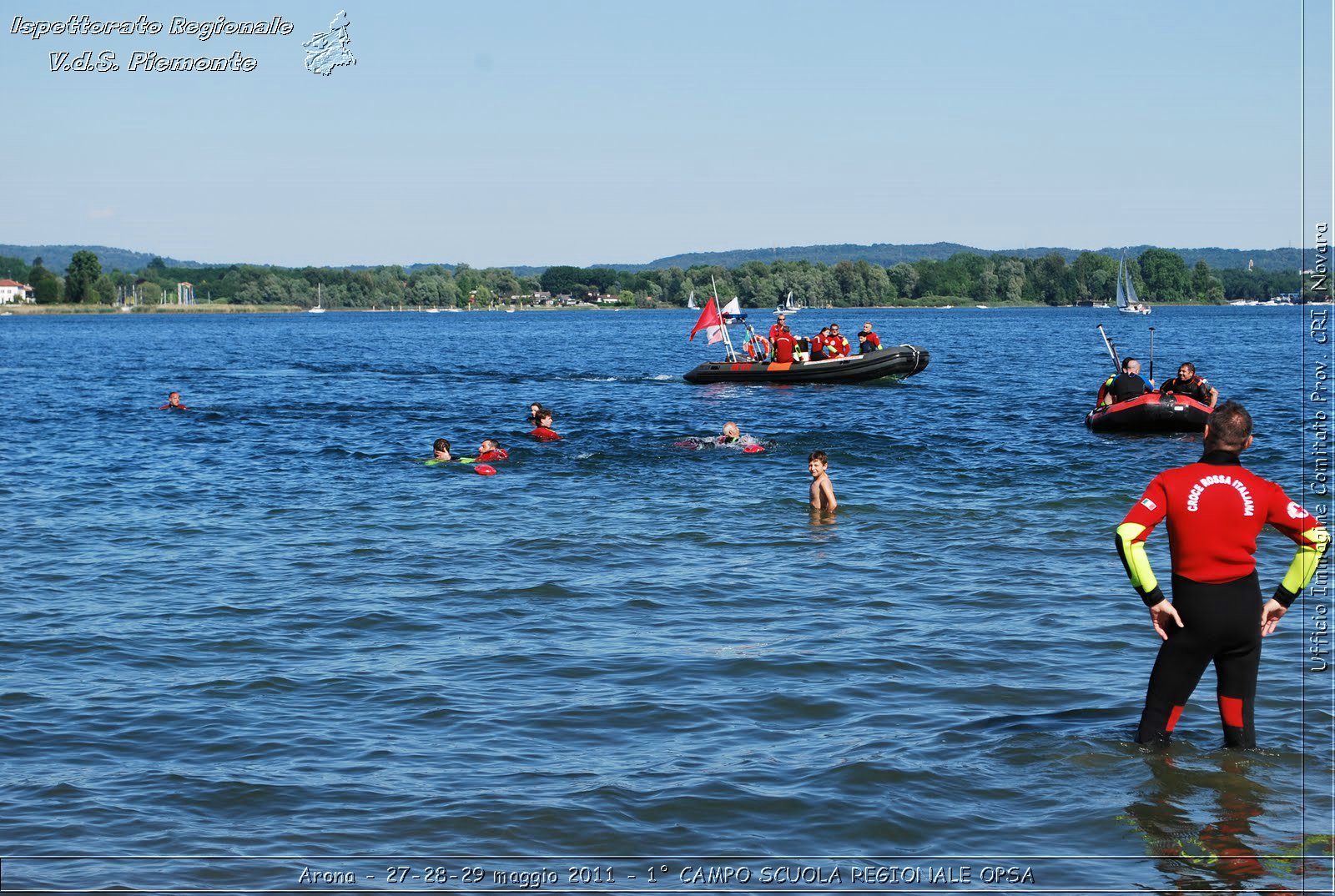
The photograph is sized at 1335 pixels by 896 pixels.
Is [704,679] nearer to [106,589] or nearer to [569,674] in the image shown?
[569,674]

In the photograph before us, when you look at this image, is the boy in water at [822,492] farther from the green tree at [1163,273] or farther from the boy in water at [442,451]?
the green tree at [1163,273]

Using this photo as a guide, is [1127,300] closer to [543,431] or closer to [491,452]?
[543,431]

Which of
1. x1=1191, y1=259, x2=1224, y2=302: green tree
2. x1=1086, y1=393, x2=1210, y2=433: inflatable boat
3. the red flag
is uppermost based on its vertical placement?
x1=1191, y1=259, x2=1224, y2=302: green tree

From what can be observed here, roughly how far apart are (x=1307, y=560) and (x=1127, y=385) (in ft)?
55.6

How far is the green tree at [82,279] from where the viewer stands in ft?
573

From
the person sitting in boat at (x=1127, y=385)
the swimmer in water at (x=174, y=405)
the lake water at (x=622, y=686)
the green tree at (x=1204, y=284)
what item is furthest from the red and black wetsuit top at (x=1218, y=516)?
the green tree at (x=1204, y=284)

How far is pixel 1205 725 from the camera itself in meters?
7.03

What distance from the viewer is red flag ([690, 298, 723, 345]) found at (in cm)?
3353

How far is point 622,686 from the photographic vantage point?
26.4 feet

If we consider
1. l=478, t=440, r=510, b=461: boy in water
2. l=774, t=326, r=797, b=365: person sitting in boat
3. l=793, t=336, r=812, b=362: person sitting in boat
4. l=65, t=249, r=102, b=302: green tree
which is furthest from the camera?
l=65, t=249, r=102, b=302: green tree

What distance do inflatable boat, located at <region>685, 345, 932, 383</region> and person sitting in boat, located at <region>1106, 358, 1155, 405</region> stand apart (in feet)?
33.7

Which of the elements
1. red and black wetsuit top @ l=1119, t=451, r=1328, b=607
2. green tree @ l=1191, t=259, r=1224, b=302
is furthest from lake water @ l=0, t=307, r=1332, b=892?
green tree @ l=1191, t=259, r=1224, b=302

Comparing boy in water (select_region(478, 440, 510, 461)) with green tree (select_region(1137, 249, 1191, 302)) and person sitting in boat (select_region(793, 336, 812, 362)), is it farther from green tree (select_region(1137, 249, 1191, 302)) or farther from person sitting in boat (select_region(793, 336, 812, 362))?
green tree (select_region(1137, 249, 1191, 302))

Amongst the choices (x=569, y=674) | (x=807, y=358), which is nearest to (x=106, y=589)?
(x=569, y=674)
